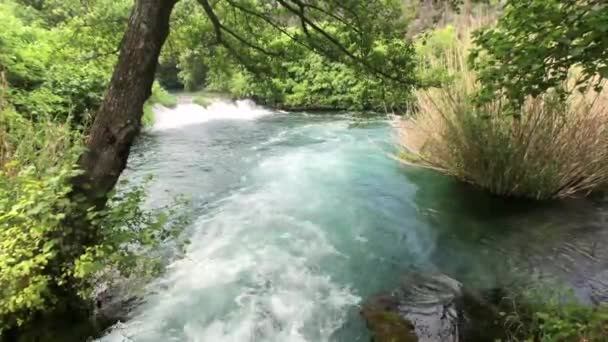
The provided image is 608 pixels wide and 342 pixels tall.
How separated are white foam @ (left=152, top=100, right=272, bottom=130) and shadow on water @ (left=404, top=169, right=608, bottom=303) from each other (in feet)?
30.1

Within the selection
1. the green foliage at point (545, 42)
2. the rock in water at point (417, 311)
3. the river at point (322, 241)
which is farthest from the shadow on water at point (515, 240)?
the green foliage at point (545, 42)

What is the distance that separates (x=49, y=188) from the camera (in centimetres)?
279

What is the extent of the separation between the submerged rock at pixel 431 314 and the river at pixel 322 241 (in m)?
0.17

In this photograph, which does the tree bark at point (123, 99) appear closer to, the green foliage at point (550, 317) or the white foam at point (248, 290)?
the white foam at point (248, 290)

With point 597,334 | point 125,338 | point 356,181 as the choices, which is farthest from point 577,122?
point 125,338

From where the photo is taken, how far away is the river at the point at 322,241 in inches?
149

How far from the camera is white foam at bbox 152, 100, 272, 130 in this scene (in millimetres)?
13665

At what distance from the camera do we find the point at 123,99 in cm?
334

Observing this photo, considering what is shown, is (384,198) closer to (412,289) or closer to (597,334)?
(412,289)

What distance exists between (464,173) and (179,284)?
4.94 m

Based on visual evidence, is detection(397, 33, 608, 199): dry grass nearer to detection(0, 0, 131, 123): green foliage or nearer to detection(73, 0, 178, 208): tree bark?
detection(73, 0, 178, 208): tree bark

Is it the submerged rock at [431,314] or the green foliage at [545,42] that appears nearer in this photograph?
the green foliage at [545,42]

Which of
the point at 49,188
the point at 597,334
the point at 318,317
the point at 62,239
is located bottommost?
the point at 318,317

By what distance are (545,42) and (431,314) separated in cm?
234
